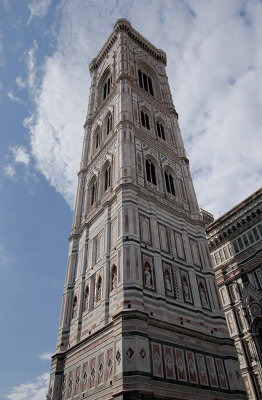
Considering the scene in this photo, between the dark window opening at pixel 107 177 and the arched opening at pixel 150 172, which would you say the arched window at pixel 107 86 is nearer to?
the dark window opening at pixel 107 177

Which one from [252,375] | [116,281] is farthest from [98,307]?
[252,375]

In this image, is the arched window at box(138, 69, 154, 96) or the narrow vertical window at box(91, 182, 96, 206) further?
the arched window at box(138, 69, 154, 96)

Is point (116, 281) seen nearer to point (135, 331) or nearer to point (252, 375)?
point (135, 331)

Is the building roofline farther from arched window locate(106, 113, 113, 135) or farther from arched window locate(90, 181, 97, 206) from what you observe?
arched window locate(106, 113, 113, 135)

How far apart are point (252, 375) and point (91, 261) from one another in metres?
10.7

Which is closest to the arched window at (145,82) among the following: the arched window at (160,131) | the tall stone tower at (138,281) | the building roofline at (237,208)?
the tall stone tower at (138,281)

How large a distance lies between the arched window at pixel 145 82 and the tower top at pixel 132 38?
14.9ft

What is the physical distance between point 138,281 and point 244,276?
1056 centimetres

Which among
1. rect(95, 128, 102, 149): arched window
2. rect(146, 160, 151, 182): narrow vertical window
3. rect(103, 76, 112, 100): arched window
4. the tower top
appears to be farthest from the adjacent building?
the tower top

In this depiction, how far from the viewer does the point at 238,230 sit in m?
23.3

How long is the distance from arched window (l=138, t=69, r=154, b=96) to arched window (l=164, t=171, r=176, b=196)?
997cm

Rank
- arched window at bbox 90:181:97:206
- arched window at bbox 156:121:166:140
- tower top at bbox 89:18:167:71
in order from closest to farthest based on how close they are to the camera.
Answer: arched window at bbox 90:181:97:206, arched window at bbox 156:121:166:140, tower top at bbox 89:18:167:71

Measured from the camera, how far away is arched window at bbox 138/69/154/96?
28.4 meters

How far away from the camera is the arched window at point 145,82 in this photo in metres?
28.4
